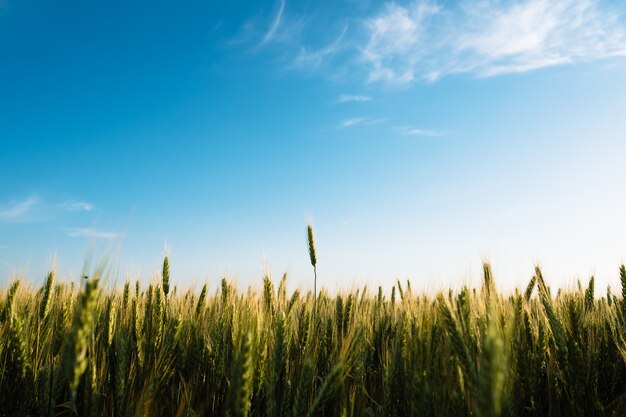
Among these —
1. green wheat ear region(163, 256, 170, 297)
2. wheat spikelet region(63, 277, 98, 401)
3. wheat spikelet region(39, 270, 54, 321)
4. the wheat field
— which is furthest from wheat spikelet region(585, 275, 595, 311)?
wheat spikelet region(39, 270, 54, 321)

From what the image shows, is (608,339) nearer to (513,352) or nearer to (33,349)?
A: (513,352)

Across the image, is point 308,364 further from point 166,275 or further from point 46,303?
point 46,303

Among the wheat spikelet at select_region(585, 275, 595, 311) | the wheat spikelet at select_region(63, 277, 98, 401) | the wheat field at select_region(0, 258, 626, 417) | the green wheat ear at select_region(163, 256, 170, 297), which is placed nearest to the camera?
the wheat spikelet at select_region(63, 277, 98, 401)

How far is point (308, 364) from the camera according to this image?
1.85m

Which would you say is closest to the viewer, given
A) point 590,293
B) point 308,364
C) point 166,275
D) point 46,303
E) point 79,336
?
point 79,336

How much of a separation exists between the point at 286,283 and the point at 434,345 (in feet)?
6.69

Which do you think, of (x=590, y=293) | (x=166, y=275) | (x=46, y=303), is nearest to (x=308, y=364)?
(x=166, y=275)

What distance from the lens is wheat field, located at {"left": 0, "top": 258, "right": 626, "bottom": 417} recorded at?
1548 mm

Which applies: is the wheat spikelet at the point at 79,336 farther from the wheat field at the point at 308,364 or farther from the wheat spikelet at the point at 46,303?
the wheat spikelet at the point at 46,303

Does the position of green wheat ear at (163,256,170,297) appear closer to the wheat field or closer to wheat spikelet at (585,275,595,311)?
the wheat field

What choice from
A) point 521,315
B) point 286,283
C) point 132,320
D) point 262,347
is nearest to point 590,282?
point 521,315

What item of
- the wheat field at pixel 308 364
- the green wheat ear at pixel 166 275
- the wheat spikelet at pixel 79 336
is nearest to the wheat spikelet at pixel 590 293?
the wheat field at pixel 308 364

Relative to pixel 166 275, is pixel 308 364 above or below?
below

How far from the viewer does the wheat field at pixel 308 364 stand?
1.55 m
